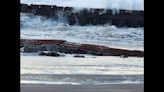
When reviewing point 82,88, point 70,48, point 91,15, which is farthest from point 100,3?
point 82,88

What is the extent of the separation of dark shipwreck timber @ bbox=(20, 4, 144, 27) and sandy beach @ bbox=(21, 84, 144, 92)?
10.8m

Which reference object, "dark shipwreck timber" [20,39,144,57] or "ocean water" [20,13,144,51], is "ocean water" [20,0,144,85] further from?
"dark shipwreck timber" [20,39,144,57]

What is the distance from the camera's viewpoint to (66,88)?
11.0m

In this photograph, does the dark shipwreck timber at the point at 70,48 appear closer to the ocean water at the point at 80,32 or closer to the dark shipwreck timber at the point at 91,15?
the ocean water at the point at 80,32

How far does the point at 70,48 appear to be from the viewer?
67.5 feet

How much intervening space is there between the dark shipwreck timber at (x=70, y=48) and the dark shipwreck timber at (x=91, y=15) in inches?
78.9

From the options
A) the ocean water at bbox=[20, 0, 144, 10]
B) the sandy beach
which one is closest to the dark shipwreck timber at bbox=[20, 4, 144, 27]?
the ocean water at bbox=[20, 0, 144, 10]

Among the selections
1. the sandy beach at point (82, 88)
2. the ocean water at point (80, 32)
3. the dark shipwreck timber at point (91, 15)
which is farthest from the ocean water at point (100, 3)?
the sandy beach at point (82, 88)

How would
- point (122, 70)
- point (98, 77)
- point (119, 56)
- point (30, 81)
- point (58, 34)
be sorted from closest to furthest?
point (30, 81) < point (98, 77) < point (122, 70) < point (119, 56) < point (58, 34)

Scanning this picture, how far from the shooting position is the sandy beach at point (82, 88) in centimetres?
1080
